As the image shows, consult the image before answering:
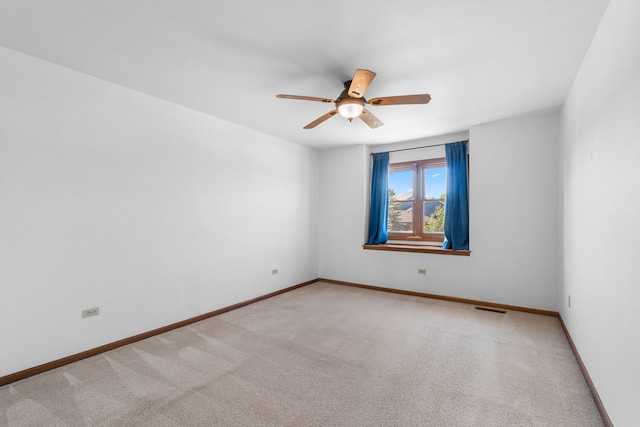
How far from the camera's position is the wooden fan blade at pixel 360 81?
210cm

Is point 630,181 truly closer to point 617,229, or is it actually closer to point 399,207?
point 617,229

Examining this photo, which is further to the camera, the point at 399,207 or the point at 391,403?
the point at 399,207

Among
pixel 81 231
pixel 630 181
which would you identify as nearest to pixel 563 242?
pixel 630 181

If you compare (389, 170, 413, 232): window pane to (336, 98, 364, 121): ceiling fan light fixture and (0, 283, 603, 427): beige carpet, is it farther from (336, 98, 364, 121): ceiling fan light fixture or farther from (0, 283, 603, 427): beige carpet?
(336, 98, 364, 121): ceiling fan light fixture

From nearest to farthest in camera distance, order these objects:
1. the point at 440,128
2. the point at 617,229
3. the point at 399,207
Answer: the point at 617,229
the point at 440,128
the point at 399,207

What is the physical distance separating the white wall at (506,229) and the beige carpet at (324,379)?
2.13ft

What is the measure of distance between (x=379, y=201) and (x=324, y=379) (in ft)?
11.4

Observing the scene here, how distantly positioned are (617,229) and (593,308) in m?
0.81

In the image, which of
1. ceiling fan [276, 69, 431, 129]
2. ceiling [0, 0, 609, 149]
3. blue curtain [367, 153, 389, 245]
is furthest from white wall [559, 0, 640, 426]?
blue curtain [367, 153, 389, 245]

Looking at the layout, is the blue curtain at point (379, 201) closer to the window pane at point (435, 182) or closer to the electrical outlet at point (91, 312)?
the window pane at point (435, 182)

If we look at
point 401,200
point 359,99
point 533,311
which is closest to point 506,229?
point 533,311

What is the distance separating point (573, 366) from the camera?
242 cm

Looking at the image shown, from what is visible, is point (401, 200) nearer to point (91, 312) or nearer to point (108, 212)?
point (108, 212)

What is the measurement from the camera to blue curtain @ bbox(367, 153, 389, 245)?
5129 mm
